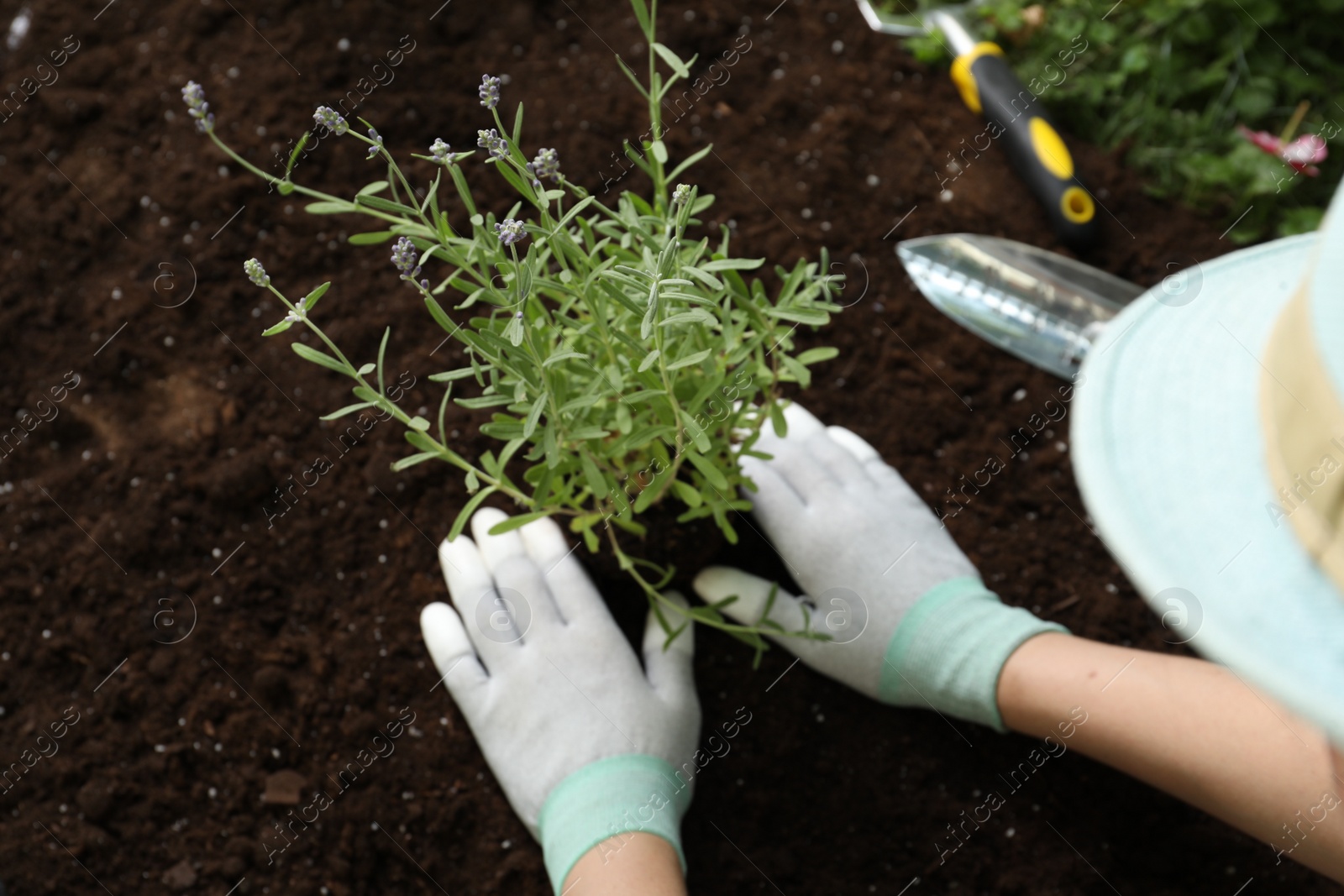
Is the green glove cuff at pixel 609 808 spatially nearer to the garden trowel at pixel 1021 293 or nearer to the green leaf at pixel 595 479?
the green leaf at pixel 595 479

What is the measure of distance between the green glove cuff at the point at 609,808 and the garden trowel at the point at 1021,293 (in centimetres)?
80

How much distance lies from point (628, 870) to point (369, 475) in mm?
640

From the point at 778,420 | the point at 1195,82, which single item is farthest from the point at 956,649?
the point at 1195,82

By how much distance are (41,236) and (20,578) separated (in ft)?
1.76

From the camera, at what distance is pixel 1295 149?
147cm

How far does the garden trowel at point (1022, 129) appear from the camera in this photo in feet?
4.73

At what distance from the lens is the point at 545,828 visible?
1183 mm

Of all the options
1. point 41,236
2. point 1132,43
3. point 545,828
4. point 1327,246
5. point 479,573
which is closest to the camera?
point 1327,246

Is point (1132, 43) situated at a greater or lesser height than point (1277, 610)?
lesser

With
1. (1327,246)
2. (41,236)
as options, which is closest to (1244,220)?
(1327,246)

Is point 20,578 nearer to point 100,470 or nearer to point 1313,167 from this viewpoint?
point 100,470

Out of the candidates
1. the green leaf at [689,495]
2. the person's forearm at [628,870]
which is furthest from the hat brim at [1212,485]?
the person's forearm at [628,870]

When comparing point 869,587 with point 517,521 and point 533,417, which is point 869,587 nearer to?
point 517,521

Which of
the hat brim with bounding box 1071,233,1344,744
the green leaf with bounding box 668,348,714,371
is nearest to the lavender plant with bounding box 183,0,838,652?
the green leaf with bounding box 668,348,714,371
